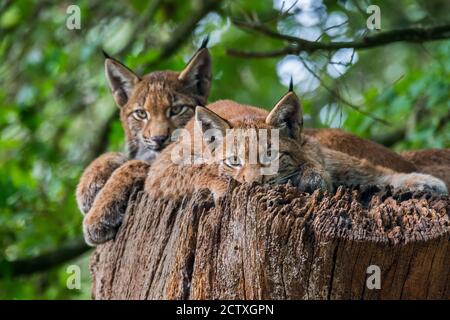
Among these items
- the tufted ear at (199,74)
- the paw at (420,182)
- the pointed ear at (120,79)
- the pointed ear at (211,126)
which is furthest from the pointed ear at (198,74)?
the paw at (420,182)

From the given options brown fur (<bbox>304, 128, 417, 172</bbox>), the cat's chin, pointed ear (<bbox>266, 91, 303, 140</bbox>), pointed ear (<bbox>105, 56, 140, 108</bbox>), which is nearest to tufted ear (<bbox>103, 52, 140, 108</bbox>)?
pointed ear (<bbox>105, 56, 140, 108</bbox>)

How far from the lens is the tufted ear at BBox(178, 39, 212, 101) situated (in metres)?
8.42

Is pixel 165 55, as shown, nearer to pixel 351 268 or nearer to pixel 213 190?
pixel 213 190

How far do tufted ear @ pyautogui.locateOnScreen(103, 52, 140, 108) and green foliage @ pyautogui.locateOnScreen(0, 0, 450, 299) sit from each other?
1074 millimetres

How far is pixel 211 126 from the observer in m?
6.33

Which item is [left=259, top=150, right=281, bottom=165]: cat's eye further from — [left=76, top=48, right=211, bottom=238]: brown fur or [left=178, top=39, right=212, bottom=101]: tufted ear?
[left=178, top=39, right=212, bottom=101]: tufted ear

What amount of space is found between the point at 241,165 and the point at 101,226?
1.34 m

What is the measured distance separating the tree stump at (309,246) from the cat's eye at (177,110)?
3.01 metres

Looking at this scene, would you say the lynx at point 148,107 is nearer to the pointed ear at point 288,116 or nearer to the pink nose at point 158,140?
the pink nose at point 158,140

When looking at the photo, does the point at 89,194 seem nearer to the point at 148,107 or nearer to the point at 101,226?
the point at 101,226

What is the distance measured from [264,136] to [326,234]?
172 cm

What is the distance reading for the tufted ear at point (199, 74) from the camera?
842 cm

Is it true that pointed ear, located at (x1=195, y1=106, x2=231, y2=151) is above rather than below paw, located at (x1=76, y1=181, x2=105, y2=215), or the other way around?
above
